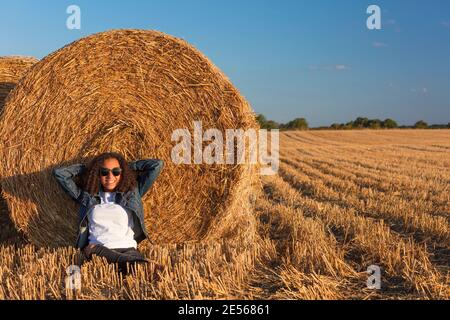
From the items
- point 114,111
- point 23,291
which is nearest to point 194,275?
point 23,291

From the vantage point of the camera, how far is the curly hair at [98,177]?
17.3ft

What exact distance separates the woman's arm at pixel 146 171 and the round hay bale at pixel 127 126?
28 cm

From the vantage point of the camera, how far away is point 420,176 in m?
12.1

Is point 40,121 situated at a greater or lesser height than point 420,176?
greater

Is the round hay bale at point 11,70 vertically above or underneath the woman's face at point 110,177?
above

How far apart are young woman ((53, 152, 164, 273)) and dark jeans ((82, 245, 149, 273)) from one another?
8 cm

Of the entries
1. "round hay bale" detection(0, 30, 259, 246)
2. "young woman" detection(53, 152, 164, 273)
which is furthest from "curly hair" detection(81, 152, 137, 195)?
"round hay bale" detection(0, 30, 259, 246)

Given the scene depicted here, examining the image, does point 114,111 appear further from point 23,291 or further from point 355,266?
point 355,266

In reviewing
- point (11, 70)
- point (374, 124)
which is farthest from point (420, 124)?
point (11, 70)

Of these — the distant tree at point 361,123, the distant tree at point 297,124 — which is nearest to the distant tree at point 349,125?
the distant tree at point 361,123

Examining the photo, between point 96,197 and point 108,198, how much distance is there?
116 mm

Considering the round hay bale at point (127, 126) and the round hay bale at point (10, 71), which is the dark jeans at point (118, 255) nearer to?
the round hay bale at point (127, 126)
